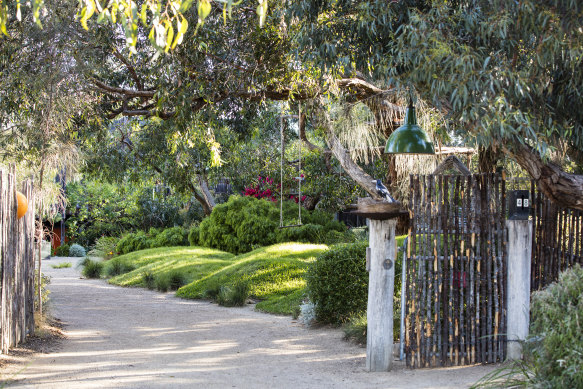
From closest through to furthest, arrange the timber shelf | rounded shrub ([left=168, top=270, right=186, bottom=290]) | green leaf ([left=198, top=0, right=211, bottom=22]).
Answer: green leaf ([left=198, top=0, right=211, bottom=22]), the timber shelf, rounded shrub ([left=168, top=270, right=186, bottom=290])

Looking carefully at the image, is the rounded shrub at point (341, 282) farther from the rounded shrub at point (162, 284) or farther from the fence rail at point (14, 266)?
the rounded shrub at point (162, 284)

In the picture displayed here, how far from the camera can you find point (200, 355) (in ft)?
23.4

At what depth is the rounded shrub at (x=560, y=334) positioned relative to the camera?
408 cm

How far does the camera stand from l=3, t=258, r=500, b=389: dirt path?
226 inches

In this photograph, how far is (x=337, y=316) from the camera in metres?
8.52

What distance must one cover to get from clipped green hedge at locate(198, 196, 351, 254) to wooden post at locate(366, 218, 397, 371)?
8924mm

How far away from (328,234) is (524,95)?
10.2 meters

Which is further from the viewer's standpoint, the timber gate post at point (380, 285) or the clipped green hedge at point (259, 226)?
the clipped green hedge at point (259, 226)

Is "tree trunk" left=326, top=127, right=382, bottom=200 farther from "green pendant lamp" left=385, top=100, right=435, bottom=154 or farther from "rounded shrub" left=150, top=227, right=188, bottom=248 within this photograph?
"rounded shrub" left=150, top=227, right=188, bottom=248

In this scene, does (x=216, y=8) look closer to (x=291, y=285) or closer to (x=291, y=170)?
(x=291, y=285)

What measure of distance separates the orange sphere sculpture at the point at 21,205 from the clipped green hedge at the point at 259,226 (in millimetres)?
9032

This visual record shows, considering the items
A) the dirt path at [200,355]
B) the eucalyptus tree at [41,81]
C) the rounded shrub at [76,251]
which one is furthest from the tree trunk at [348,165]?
the rounded shrub at [76,251]

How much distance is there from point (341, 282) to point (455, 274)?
2463mm

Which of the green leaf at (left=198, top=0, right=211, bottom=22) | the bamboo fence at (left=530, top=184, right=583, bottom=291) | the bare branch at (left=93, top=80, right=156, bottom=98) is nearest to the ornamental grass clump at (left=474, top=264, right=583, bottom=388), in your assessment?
the bamboo fence at (left=530, top=184, right=583, bottom=291)
